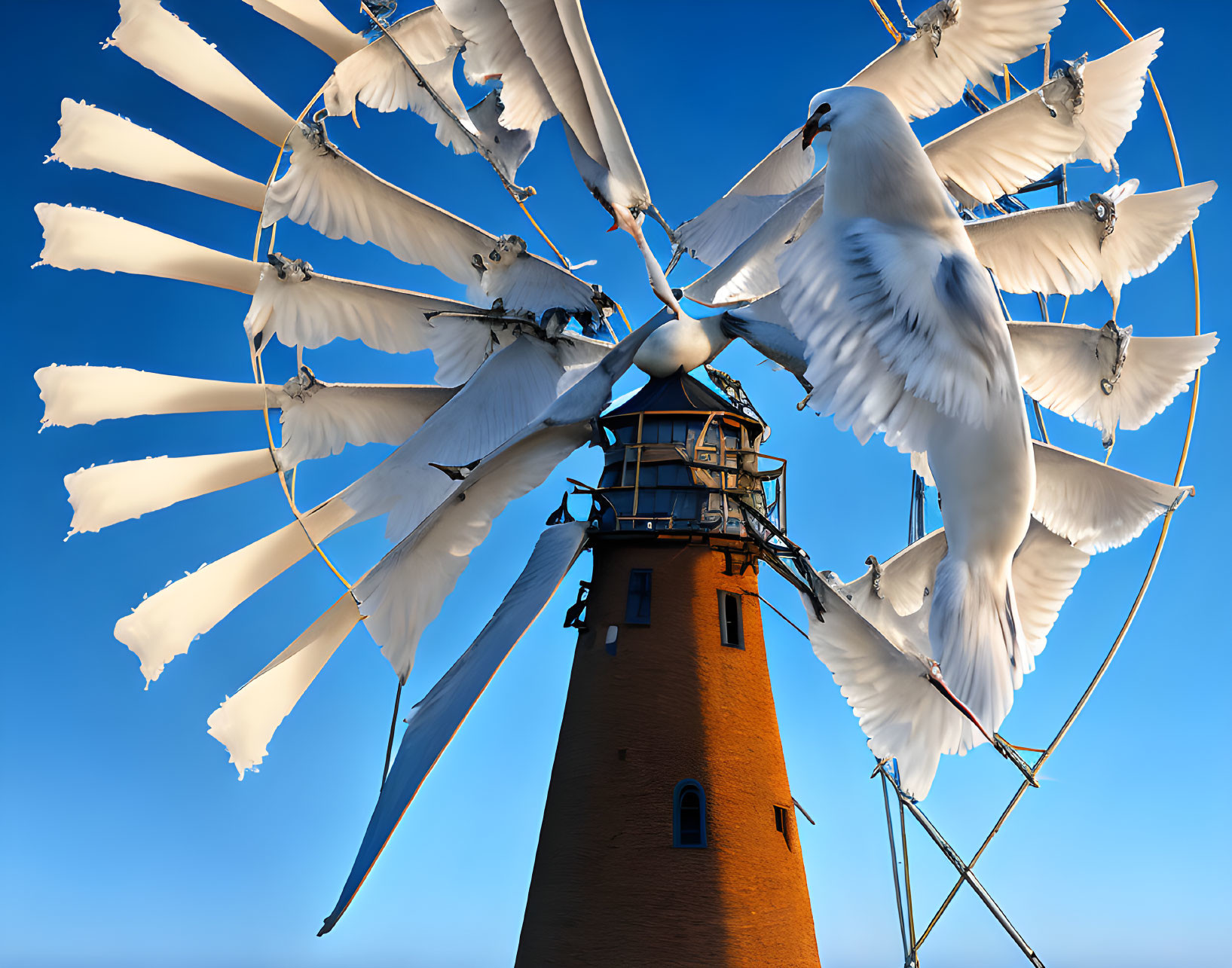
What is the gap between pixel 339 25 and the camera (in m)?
13.5

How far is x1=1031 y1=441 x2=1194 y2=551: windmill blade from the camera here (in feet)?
27.0

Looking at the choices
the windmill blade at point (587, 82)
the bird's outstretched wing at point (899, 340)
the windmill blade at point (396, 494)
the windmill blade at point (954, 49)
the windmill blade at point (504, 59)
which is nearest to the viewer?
the bird's outstretched wing at point (899, 340)

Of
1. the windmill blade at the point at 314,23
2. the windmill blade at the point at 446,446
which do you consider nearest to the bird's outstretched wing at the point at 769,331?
the windmill blade at the point at 446,446

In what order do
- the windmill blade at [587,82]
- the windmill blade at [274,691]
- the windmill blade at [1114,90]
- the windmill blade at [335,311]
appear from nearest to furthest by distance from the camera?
the windmill blade at [1114,90] < the windmill blade at [587,82] < the windmill blade at [274,691] < the windmill blade at [335,311]

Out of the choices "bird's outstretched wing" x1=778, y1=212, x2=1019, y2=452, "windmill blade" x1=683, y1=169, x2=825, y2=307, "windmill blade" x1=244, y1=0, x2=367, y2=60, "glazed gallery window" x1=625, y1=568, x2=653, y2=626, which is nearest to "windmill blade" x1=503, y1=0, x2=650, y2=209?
"windmill blade" x1=683, y1=169, x2=825, y2=307

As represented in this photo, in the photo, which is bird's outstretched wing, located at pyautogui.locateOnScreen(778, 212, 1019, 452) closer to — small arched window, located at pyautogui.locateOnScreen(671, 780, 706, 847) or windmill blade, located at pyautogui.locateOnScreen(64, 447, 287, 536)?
small arched window, located at pyautogui.locateOnScreen(671, 780, 706, 847)

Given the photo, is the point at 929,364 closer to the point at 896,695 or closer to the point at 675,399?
the point at 896,695

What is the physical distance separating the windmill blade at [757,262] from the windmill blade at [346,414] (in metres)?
4.44

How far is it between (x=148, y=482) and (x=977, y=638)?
37.0 ft

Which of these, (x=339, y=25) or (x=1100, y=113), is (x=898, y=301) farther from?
(x=339, y=25)

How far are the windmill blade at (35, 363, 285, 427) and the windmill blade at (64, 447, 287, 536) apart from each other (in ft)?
2.42

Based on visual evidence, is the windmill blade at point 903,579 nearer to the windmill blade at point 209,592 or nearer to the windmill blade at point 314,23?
the windmill blade at point 209,592

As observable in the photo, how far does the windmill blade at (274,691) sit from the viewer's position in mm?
10953

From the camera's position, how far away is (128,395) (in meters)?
12.5
